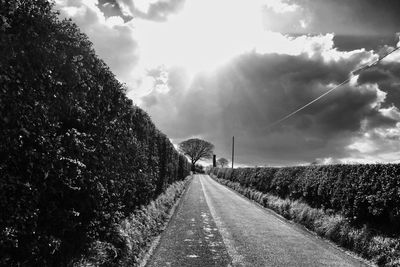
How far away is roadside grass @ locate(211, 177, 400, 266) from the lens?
8898 millimetres

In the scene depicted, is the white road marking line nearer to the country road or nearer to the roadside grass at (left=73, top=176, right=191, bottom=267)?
the country road

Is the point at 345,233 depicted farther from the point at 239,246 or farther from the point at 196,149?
the point at 196,149

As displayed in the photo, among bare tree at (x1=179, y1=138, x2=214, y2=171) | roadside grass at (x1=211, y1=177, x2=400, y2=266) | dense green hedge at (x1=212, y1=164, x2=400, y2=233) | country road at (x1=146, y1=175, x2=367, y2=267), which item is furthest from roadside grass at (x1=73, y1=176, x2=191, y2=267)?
bare tree at (x1=179, y1=138, x2=214, y2=171)

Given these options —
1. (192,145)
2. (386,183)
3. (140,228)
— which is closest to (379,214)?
(386,183)

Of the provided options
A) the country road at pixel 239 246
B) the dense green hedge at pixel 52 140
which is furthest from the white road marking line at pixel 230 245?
A: the dense green hedge at pixel 52 140

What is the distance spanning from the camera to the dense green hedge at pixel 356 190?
33.3 feet

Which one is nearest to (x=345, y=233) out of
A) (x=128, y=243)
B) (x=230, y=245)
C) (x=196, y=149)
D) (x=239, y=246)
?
(x=239, y=246)

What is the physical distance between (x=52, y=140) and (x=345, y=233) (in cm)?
1013

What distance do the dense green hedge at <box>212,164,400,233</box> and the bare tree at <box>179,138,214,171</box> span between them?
102574 millimetres

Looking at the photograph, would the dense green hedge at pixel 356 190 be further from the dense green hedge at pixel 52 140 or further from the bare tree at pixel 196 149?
the bare tree at pixel 196 149

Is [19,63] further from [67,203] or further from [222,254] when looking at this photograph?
[222,254]

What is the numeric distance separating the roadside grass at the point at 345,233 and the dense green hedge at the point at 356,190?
438 millimetres

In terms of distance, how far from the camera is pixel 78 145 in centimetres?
541

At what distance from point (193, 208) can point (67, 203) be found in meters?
12.4
